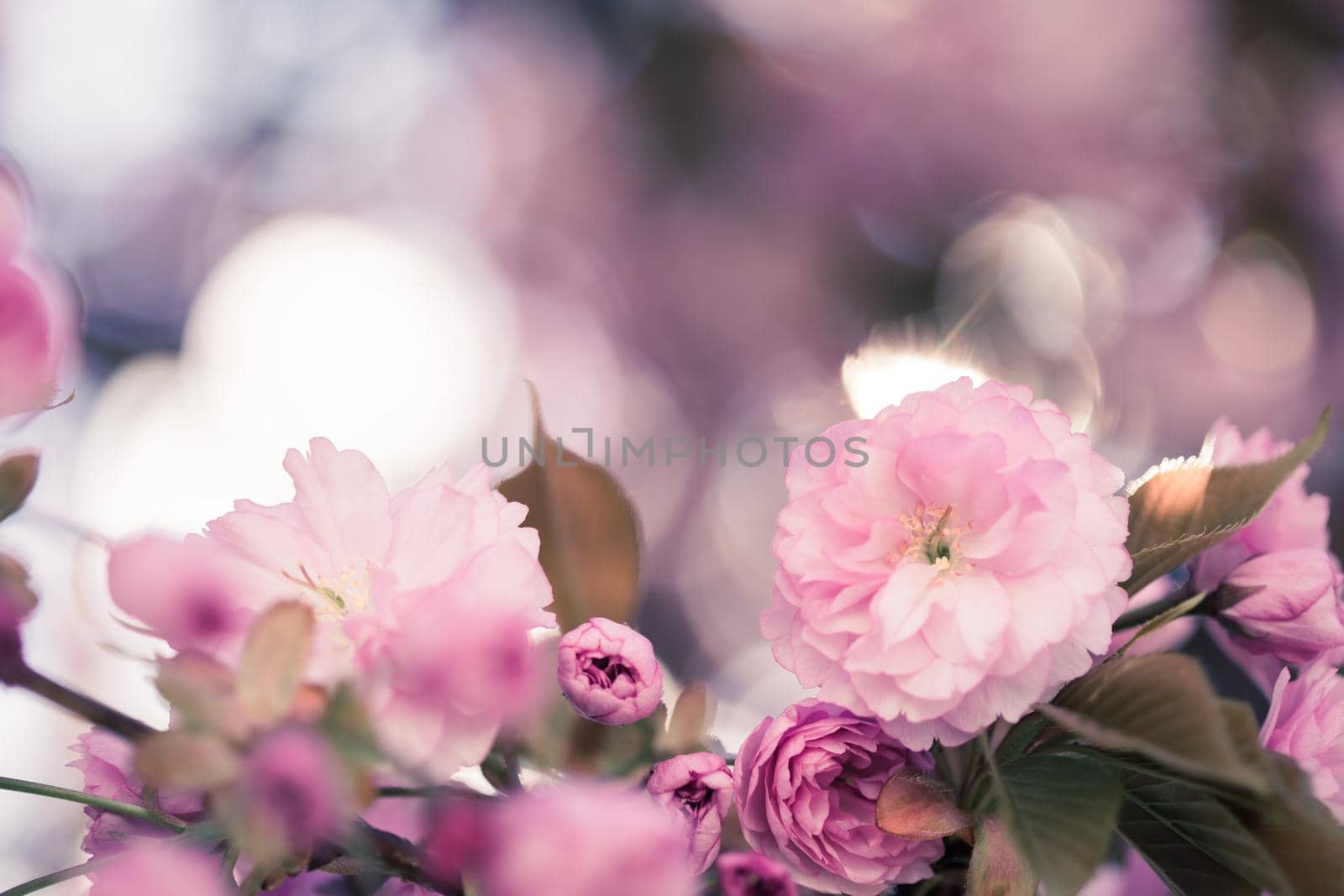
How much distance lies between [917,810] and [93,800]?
0.14m

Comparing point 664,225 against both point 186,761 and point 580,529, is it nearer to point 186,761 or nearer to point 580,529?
point 580,529

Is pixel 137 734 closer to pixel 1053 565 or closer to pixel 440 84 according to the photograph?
pixel 1053 565

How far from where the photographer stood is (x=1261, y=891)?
7.3 inches

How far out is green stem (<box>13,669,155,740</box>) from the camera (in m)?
0.13

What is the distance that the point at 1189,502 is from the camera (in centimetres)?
20

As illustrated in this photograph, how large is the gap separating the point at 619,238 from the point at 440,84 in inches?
13.0

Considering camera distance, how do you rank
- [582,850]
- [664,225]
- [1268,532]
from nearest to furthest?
[582,850] < [1268,532] < [664,225]

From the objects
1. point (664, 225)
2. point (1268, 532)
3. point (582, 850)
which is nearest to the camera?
point (582, 850)

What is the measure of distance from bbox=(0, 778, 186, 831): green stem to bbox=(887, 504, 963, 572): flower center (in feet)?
0.46

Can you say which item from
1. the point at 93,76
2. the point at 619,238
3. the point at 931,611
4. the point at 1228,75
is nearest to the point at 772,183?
the point at 619,238

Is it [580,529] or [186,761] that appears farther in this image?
[580,529]

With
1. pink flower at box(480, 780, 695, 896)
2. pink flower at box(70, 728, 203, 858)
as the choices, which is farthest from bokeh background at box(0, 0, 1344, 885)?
pink flower at box(480, 780, 695, 896)

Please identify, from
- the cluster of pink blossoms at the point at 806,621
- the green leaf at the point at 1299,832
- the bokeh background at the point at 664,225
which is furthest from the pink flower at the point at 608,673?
the bokeh background at the point at 664,225

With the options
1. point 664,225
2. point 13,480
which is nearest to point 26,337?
point 13,480
